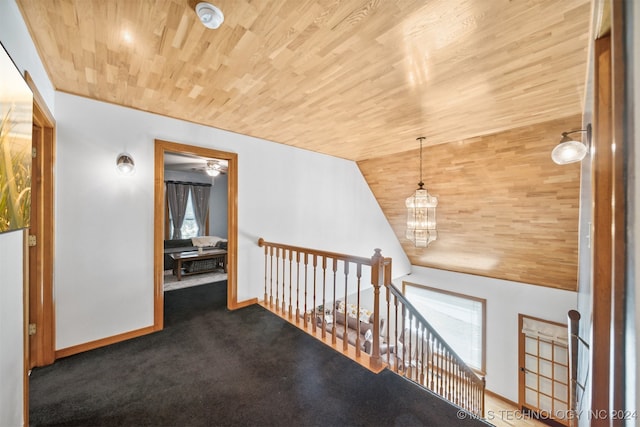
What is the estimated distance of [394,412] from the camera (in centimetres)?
157

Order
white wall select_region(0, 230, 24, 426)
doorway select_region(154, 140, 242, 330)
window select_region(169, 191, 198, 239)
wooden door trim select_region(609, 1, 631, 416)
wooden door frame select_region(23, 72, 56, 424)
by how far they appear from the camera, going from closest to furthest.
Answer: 1. wooden door trim select_region(609, 1, 631, 416)
2. white wall select_region(0, 230, 24, 426)
3. wooden door frame select_region(23, 72, 56, 424)
4. doorway select_region(154, 140, 242, 330)
5. window select_region(169, 191, 198, 239)

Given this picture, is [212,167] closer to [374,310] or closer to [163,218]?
[163,218]

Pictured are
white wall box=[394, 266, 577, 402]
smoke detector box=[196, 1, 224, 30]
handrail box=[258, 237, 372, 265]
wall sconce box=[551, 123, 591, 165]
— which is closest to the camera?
smoke detector box=[196, 1, 224, 30]

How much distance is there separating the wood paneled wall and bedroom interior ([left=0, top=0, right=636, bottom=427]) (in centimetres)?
3

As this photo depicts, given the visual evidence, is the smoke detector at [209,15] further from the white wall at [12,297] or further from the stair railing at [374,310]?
the stair railing at [374,310]

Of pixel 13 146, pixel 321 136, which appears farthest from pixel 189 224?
pixel 13 146

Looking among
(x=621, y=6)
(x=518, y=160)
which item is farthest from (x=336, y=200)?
(x=621, y=6)

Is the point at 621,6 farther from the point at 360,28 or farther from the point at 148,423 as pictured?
the point at 148,423

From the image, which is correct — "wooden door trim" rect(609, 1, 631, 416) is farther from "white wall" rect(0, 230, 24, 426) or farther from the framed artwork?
"white wall" rect(0, 230, 24, 426)

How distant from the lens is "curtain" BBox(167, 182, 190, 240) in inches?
282

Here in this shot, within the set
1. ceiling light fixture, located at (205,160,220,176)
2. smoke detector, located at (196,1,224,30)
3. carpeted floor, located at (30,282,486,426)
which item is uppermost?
→ smoke detector, located at (196,1,224,30)

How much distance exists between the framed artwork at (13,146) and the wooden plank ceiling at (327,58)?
606mm

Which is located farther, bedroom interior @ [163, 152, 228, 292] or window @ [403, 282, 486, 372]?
window @ [403, 282, 486, 372]

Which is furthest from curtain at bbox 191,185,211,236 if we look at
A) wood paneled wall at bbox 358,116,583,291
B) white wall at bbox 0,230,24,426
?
white wall at bbox 0,230,24,426
